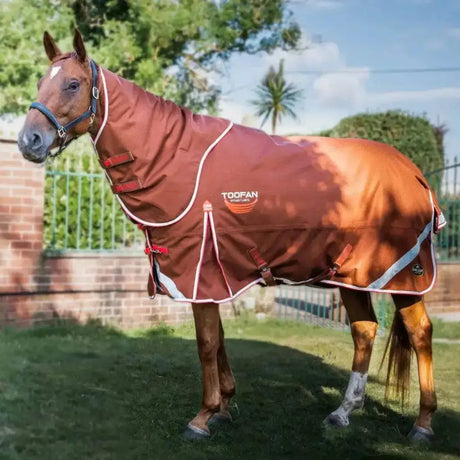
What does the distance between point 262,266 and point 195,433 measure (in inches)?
43.8

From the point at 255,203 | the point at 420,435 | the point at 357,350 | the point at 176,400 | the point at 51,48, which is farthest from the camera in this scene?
the point at 176,400

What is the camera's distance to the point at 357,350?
4.30m

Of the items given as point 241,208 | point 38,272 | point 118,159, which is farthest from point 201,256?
point 38,272

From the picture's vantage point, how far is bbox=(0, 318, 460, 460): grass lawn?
3693mm

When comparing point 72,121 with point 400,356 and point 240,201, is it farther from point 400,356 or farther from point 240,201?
point 400,356

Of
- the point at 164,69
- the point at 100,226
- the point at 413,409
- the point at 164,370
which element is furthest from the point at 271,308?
the point at 164,69

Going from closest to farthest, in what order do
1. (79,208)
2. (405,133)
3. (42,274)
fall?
(42,274) → (79,208) → (405,133)

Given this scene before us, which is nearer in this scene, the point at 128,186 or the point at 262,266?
the point at 128,186

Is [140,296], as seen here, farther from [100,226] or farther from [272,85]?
[272,85]

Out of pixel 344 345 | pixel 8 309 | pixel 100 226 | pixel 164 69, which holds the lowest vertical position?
pixel 344 345

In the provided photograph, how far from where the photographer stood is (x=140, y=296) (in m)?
8.15

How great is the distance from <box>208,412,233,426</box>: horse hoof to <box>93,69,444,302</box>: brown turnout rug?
3.19 feet

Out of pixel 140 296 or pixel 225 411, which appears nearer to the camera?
pixel 225 411

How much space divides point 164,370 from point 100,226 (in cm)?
344
